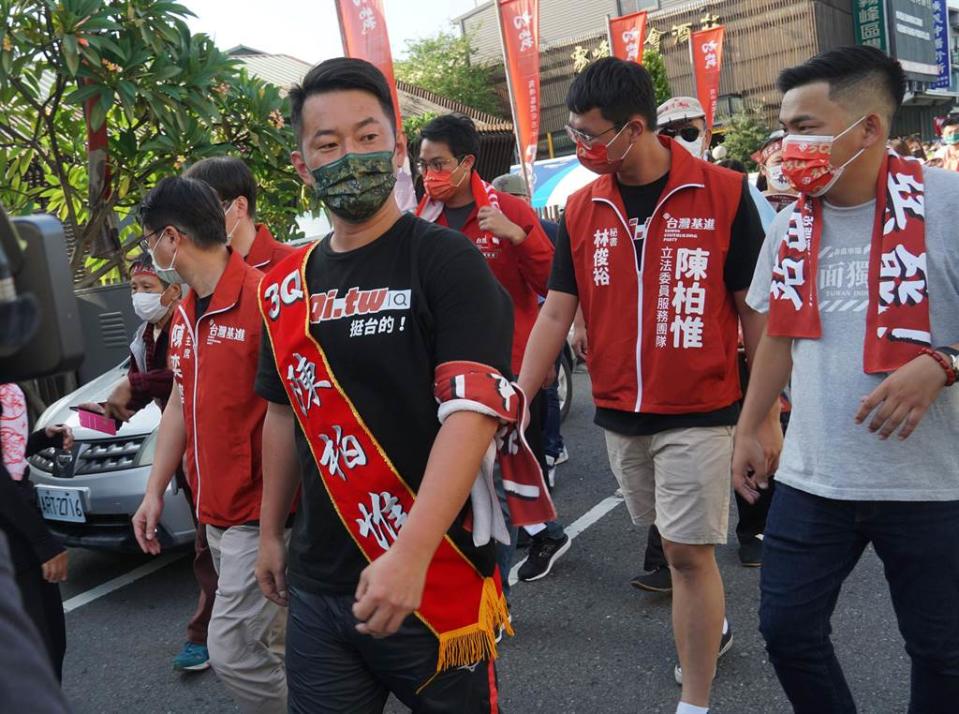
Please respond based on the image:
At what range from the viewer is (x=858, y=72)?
2416 millimetres

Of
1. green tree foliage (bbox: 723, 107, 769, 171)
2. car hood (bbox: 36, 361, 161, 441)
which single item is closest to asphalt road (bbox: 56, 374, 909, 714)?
car hood (bbox: 36, 361, 161, 441)

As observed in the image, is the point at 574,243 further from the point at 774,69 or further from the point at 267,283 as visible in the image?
the point at 774,69

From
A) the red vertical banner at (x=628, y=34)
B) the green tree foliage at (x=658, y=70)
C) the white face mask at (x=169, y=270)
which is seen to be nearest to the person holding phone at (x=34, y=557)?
the white face mask at (x=169, y=270)

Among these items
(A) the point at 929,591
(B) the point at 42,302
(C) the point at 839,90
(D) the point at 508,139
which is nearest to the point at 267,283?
(B) the point at 42,302

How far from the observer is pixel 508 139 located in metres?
28.0

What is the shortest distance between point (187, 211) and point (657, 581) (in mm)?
2567

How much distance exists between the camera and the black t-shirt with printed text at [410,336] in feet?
6.11

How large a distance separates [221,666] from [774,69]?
1201 inches

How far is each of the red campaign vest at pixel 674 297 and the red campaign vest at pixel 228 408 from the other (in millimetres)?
1154

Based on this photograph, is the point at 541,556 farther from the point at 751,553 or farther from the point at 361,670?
the point at 361,670

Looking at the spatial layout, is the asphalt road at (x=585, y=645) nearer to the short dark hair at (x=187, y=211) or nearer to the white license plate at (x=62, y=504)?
the white license plate at (x=62, y=504)

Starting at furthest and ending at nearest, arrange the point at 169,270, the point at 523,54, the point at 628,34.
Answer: the point at 628,34
the point at 523,54
the point at 169,270

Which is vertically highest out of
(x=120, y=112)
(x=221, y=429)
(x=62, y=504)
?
(x=120, y=112)

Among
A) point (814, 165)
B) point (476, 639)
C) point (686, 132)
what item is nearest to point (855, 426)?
point (814, 165)
